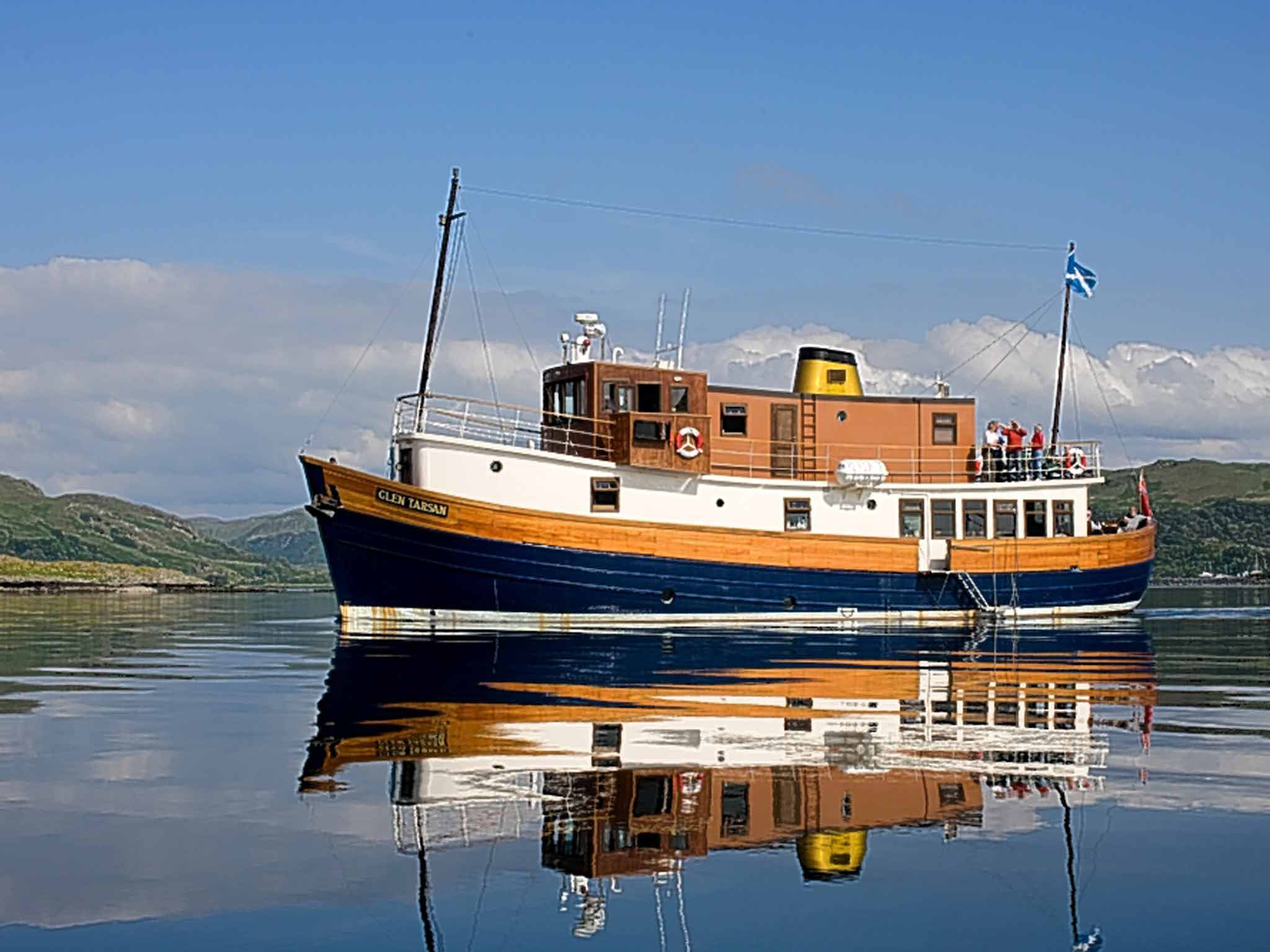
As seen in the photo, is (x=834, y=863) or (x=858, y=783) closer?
(x=834, y=863)

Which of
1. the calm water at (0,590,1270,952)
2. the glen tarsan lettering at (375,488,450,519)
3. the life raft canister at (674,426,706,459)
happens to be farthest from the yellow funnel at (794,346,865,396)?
the calm water at (0,590,1270,952)

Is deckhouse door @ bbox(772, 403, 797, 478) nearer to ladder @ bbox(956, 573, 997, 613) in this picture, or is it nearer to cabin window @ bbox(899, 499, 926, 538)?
cabin window @ bbox(899, 499, 926, 538)

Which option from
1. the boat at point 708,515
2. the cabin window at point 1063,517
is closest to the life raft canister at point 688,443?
the boat at point 708,515

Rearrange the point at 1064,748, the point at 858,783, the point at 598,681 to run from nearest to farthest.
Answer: the point at 858,783, the point at 1064,748, the point at 598,681

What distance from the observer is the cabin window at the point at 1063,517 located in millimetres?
40000

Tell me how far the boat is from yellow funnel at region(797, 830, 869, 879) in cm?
2383

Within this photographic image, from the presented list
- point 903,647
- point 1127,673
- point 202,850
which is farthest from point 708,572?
point 202,850

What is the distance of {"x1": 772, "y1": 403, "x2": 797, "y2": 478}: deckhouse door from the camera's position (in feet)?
123

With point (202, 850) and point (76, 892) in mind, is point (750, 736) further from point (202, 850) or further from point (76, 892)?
point (76, 892)

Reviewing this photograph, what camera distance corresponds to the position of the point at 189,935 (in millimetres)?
6695

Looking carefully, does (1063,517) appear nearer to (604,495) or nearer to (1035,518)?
(1035,518)

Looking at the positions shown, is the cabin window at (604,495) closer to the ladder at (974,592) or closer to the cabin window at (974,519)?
the ladder at (974,592)

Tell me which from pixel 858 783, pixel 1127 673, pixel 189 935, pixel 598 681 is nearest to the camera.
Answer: pixel 189 935

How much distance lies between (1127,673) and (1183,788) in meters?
11.4
